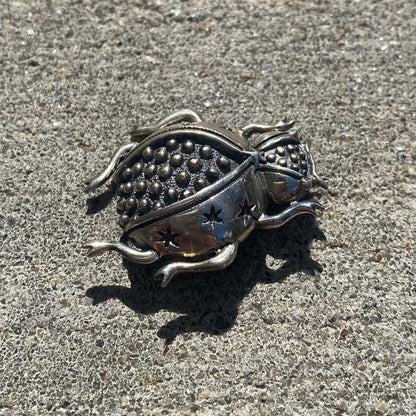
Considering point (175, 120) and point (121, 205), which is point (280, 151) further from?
point (121, 205)

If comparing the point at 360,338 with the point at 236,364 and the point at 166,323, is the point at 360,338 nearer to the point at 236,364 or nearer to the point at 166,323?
the point at 236,364

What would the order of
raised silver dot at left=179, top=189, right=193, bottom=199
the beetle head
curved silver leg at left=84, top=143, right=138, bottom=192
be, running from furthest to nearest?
curved silver leg at left=84, top=143, right=138, bottom=192 → the beetle head → raised silver dot at left=179, top=189, right=193, bottom=199

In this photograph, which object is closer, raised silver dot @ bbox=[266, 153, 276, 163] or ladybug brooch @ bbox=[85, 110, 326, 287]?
ladybug brooch @ bbox=[85, 110, 326, 287]

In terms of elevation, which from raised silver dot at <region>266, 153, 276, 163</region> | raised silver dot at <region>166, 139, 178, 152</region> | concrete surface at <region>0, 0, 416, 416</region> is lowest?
concrete surface at <region>0, 0, 416, 416</region>

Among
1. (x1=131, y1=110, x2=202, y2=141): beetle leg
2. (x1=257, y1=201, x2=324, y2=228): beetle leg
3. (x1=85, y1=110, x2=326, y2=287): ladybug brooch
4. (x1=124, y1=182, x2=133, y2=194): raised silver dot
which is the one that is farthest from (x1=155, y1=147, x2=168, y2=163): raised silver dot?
(x1=257, y1=201, x2=324, y2=228): beetle leg

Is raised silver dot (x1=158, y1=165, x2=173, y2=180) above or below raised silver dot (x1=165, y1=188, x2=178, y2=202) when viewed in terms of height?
above

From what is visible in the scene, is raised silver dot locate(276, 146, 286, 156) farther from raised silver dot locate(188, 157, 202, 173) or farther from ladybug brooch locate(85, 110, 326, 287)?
raised silver dot locate(188, 157, 202, 173)

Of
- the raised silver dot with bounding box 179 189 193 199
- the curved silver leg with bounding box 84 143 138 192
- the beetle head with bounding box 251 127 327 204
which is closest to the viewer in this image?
the raised silver dot with bounding box 179 189 193 199

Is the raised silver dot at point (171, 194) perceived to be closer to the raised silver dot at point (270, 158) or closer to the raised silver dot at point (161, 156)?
the raised silver dot at point (161, 156)
